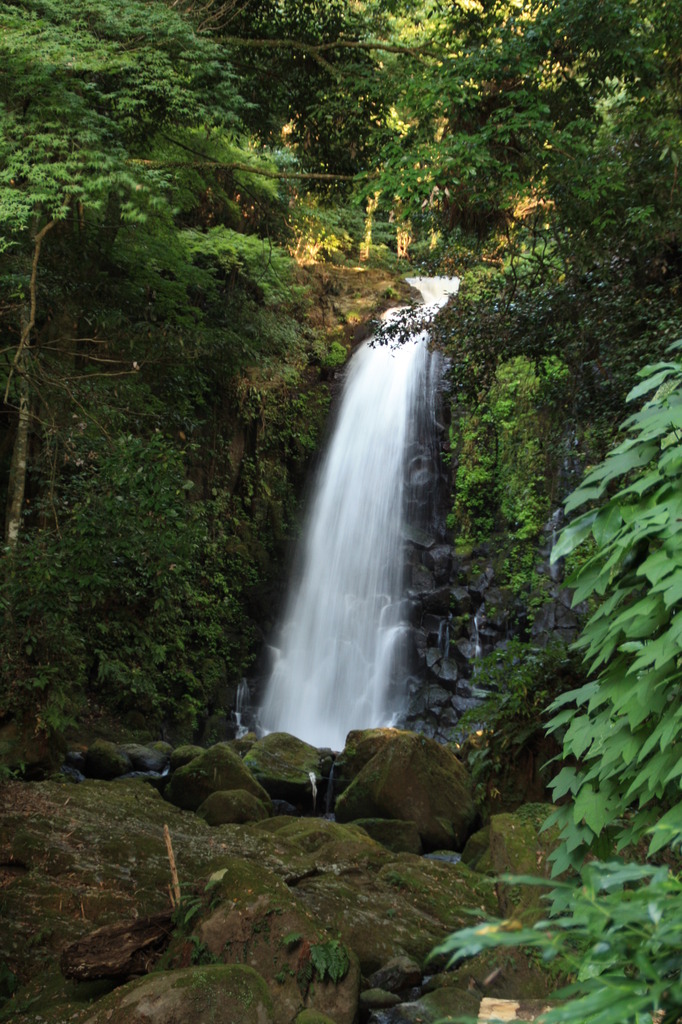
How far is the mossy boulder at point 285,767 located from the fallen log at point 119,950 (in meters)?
5.53

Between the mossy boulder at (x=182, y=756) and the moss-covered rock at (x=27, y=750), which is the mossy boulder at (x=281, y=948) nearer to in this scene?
the moss-covered rock at (x=27, y=750)

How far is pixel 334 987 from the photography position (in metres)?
4.94

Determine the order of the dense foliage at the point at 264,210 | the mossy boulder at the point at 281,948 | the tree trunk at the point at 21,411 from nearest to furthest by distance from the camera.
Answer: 1. the mossy boulder at the point at 281,948
2. the dense foliage at the point at 264,210
3. the tree trunk at the point at 21,411

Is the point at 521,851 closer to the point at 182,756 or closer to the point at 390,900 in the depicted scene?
the point at 390,900

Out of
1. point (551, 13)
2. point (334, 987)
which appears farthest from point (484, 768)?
point (551, 13)

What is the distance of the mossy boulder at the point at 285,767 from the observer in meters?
10.8

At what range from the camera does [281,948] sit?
194 inches

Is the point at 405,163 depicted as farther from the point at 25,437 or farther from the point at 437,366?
the point at 437,366

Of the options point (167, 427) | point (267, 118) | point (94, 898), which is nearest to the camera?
point (94, 898)

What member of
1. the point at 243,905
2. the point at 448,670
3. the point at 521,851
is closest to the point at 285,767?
the point at 448,670

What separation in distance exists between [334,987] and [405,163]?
6.53m

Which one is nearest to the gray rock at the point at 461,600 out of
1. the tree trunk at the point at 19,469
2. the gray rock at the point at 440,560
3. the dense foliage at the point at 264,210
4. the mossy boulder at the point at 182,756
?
the gray rock at the point at 440,560

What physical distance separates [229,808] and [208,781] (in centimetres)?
88

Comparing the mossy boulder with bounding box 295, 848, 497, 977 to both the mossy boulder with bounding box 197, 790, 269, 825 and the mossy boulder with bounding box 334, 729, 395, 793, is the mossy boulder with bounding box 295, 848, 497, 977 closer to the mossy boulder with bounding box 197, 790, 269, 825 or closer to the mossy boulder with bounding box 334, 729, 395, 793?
the mossy boulder with bounding box 197, 790, 269, 825
